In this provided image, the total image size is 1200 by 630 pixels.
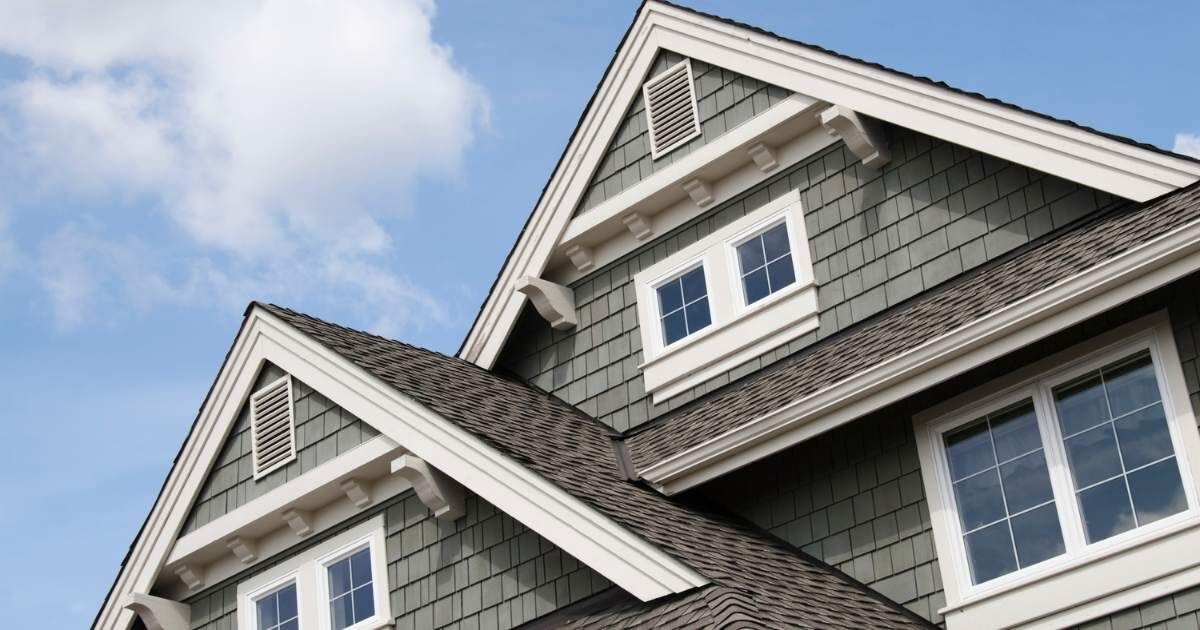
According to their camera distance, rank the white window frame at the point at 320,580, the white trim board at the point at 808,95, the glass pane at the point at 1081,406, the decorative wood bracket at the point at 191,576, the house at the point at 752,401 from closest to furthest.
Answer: the house at the point at 752,401, the glass pane at the point at 1081,406, the white trim board at the point at 808,95, the white window frame at the point at 320,580, the decorative wood bracket at the point at 191,576

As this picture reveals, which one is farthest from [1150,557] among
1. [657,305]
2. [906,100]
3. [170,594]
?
[170,594]

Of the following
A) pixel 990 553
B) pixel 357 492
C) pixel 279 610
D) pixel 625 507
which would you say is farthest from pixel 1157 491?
pixel 279 610

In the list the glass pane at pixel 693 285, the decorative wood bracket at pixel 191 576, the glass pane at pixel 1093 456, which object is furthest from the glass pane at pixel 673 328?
the decorative wood bracket at pixel 191 576

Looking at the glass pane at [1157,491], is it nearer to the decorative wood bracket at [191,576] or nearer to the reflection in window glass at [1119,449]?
the reflection in window glass at [1119,449]

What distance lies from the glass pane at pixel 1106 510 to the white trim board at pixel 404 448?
2.78 metres

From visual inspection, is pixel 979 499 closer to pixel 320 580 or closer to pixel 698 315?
pixel 698 315

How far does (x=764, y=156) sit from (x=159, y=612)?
7.16m

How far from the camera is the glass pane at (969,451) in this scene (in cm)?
1212

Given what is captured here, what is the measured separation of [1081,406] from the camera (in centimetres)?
1165

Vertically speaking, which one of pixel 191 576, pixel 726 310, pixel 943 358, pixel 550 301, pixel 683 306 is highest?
pixel 550 301

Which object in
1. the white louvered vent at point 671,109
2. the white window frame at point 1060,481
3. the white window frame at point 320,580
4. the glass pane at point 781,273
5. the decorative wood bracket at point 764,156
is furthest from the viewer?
the white louvered vent at point 671,109

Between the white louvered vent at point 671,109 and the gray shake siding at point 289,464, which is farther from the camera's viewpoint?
the white louvered vent at point 671,109

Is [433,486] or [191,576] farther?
[191,576]

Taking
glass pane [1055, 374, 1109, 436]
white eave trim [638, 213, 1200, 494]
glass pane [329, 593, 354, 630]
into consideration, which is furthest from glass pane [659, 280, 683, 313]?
glass pane [1055, 374, 1109, 436]
